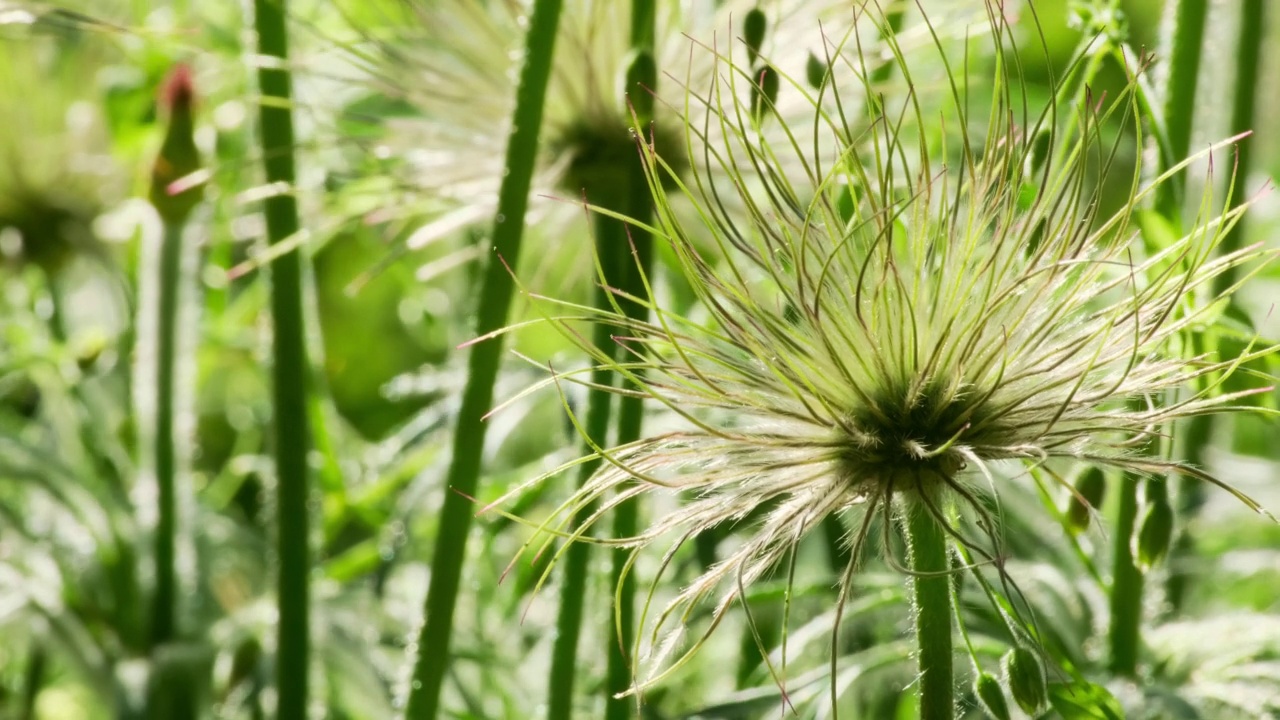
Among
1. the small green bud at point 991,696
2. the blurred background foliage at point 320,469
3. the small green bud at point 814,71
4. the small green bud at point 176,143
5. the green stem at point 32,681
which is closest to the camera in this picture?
the small green bud at point 991,696

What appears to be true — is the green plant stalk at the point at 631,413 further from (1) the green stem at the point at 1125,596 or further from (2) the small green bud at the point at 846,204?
(1) the green stem at the point at 1125,596

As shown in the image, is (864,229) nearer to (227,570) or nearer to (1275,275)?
(1275,275)

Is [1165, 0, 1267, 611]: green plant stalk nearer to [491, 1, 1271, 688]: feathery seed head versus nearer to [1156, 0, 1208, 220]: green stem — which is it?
[1156, 0, 1208, 220]: green stem

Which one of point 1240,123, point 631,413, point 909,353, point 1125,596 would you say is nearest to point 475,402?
point 631,413

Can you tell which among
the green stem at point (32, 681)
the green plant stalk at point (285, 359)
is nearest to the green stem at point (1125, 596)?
the green plant stalk at point (285, 359)

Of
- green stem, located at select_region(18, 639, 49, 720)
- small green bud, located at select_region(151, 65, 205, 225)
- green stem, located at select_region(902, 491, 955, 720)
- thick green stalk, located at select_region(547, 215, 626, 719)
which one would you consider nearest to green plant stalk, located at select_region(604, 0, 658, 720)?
thick green stalk, located at select_region(547, 215, 626, 719)

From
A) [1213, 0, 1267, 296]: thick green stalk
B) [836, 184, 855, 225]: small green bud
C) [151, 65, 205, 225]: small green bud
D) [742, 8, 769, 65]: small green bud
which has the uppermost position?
[1213, 0, 1267, 296]: thick green stalk
